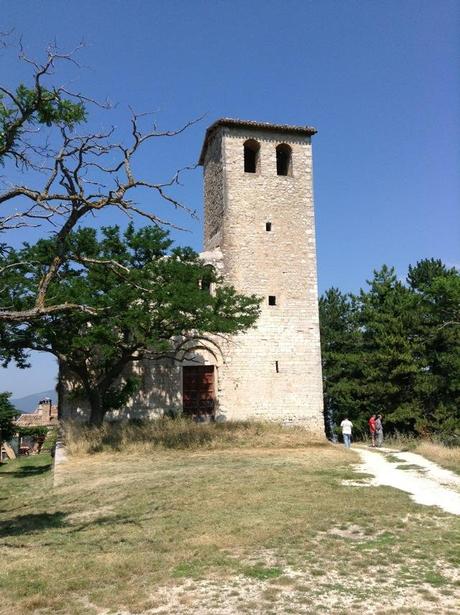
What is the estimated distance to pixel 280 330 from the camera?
69.9 ft

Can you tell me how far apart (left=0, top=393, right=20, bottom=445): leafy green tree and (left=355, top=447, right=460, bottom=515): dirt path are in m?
16.6

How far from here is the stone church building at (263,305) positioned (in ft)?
68.2

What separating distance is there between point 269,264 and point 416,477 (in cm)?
1122

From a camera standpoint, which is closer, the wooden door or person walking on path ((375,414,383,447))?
person walking on path ((375,414,383,447))

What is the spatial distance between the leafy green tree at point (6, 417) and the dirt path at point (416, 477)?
1665 centimetres

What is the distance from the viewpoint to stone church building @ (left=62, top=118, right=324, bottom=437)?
20.8 m

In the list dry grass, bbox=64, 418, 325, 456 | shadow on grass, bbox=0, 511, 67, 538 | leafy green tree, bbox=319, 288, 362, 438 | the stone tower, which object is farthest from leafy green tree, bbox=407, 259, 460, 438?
shadow on grass, bbox=0, 511, 67, 538

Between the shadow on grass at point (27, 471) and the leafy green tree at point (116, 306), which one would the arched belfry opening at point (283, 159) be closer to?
the leafy green tree at point (116, 306)

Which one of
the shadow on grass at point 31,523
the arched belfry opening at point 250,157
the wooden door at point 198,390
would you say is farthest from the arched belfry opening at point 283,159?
the shadow on grass at point 31,523

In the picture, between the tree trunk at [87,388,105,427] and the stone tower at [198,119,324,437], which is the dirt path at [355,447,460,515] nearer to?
the stone tower at [198,119,324,437]

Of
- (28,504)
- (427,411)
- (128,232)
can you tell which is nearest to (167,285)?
(128,232)

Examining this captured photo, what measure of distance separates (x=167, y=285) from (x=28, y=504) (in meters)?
7.51

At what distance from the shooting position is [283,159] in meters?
23.7

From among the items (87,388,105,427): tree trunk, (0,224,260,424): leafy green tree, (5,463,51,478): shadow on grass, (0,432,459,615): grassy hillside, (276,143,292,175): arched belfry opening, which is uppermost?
(276,143,292,175): arched belfry opening
